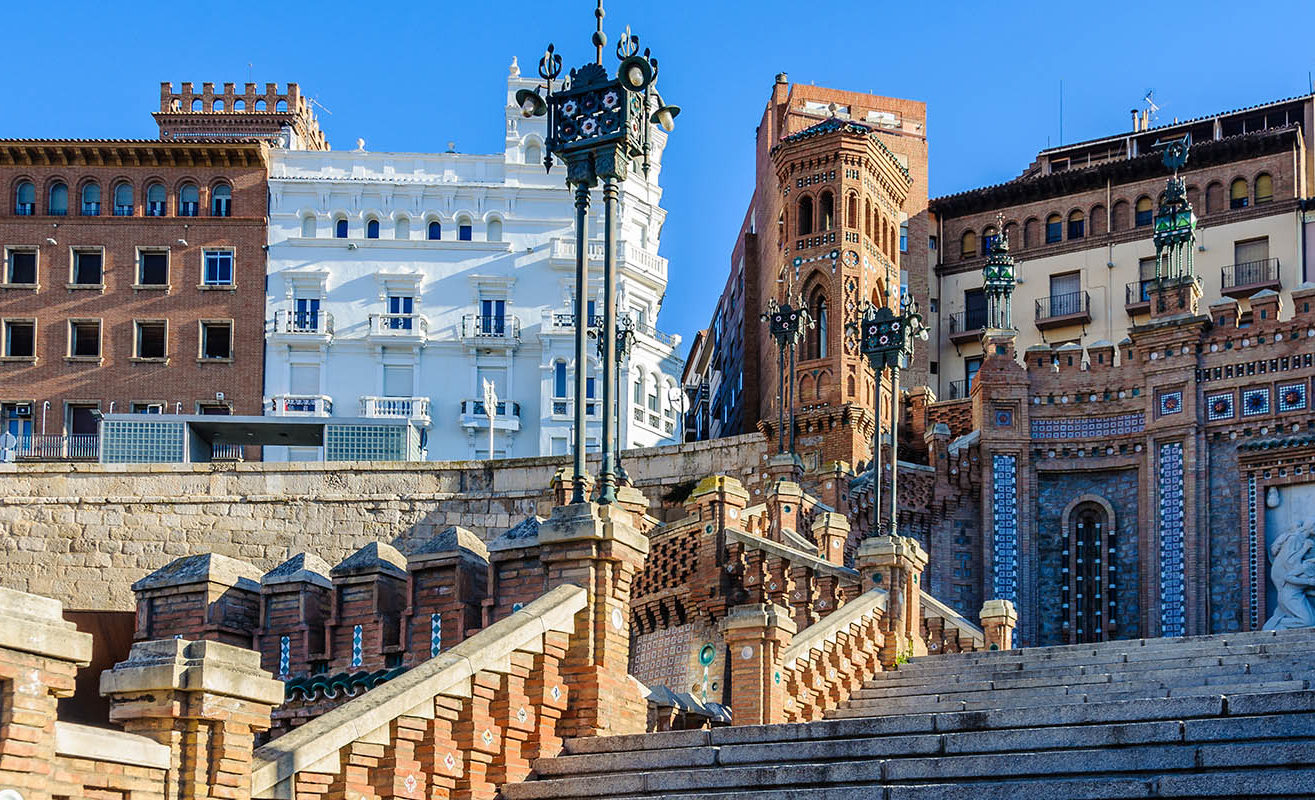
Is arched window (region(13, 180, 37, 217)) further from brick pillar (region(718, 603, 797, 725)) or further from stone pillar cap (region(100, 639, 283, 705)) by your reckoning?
stone pillar cap (region(100, 639, 283, 705))

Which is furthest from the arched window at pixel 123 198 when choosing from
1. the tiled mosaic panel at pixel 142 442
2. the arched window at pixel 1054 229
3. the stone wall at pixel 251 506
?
the arched window at pixel 1054 229

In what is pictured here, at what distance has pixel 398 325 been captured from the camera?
60750mm

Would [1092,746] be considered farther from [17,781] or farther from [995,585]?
[995,585]

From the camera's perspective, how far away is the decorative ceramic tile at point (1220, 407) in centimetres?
3962

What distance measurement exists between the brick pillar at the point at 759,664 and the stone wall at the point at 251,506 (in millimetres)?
23413

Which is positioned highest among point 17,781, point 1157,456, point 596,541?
point 1157,456

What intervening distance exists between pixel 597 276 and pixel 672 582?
2979 cm

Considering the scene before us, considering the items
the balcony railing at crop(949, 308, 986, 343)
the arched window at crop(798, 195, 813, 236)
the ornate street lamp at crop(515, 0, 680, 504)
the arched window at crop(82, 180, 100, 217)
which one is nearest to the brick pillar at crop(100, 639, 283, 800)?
the ornate street lamp at crop(515, 0, 680, 504)

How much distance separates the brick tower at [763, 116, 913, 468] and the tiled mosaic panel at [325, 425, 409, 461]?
8.95 m

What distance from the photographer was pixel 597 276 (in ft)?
195

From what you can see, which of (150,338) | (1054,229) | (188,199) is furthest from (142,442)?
(1054,229)

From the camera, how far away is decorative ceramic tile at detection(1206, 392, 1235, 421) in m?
39.6

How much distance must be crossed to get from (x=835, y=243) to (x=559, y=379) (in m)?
11.9

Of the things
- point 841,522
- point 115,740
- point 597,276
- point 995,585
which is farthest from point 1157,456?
point 115,740
